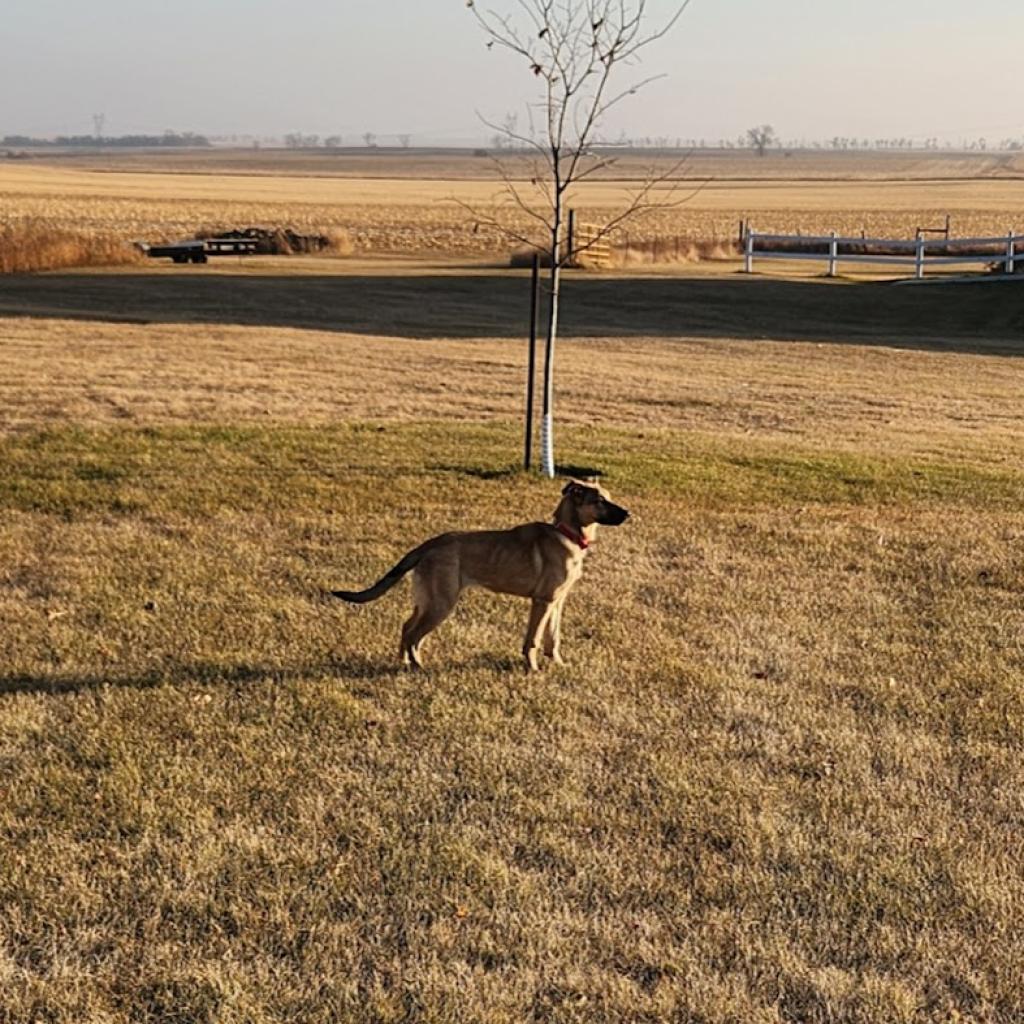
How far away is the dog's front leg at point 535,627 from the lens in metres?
5.64

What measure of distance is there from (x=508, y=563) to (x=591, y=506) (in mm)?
465

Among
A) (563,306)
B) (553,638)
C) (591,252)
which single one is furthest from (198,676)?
(591,252)

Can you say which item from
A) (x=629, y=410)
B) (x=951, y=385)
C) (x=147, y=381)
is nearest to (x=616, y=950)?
(x=629, y=410)

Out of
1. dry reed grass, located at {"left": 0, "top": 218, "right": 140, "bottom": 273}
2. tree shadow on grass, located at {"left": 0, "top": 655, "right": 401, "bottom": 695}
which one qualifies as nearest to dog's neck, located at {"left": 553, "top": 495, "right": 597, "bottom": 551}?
tree shadow on grass, located at {"left": 0, "top": 655, "right": 401, "bottom": 695}

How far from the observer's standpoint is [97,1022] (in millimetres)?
3223

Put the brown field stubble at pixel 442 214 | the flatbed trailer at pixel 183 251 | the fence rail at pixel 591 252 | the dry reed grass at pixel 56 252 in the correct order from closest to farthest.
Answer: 1. the dry reed grass at pixel 56 252
2. the flatbed trailer at pixel 183 251
3. the fence rail at pixel 591 252
4. the brown field stubble at pixel 442 214

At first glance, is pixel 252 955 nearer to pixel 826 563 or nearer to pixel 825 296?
pixel 826 563

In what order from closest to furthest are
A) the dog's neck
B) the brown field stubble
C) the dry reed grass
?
the dog's neck < the dry reed grass < the brown field stubble

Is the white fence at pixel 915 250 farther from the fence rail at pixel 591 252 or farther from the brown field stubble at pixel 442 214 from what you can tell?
the fence rail at pixel 591 252

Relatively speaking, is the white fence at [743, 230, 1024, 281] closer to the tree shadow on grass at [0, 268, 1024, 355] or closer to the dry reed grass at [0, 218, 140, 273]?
the tree shadow on grass at [0, 268, 1024, 355]

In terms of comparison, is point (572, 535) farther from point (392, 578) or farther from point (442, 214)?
point (442, 214)

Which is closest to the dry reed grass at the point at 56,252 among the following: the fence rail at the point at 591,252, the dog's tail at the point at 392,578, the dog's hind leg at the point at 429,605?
the fence rail at the point at 591,252

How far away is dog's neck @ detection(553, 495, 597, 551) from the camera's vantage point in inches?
220

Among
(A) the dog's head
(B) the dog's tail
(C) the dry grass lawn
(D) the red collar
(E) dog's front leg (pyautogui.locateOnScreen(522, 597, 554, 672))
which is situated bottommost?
(C) the dry grass lawn
